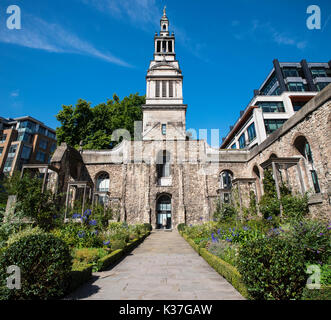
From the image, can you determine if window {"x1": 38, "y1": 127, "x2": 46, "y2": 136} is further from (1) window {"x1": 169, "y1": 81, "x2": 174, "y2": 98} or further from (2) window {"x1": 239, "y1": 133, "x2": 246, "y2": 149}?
(2) window {"x1": 239, "y1": 133, "x2": 246, "y2": 149}

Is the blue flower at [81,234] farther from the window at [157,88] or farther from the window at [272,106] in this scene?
the window at [272,106]

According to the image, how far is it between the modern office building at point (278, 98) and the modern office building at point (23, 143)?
3712cm

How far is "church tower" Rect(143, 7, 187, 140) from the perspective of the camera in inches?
Answer: 922

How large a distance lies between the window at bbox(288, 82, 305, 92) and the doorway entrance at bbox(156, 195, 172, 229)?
96.5 feet

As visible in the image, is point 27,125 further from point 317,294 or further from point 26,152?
point 317,294

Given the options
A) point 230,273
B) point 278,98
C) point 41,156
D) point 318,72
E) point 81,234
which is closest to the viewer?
point 230,273

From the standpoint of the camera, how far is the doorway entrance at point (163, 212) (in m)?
20.4

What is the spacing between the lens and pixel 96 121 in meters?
27.6

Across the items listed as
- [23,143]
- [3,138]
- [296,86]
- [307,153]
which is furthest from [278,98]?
[3,138]

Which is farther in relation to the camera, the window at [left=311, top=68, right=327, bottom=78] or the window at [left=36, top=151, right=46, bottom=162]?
the window at [left=36, top=151, right=46, bottom=162]

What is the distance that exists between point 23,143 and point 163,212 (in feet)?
106

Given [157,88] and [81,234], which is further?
[157,88]

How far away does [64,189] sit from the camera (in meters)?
17.5

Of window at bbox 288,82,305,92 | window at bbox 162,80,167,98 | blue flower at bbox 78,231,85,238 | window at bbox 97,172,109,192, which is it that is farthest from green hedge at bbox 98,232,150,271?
window at bbox 288,82,305,92
